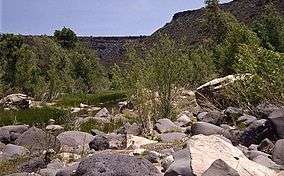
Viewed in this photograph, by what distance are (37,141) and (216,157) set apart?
6.57m

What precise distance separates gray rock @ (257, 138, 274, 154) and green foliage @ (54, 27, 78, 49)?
75.3 m

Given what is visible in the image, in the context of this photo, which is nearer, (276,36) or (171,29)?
(276,36)

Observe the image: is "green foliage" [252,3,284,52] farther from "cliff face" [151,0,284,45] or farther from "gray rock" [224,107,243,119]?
"cliff face" [151,0,284,45]

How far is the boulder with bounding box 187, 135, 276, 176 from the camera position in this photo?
676 centimetres

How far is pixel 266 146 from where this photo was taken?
889cm

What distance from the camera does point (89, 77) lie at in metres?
58.5

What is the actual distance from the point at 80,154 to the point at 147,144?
4.43 feet

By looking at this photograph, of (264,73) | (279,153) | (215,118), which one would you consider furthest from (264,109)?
(279,153)

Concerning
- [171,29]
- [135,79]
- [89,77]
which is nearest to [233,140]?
[135,79]

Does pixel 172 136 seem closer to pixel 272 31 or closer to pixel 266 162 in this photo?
pixel 266 162

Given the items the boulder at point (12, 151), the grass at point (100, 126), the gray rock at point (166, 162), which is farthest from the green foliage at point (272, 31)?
the gray rock at point (166, 162)

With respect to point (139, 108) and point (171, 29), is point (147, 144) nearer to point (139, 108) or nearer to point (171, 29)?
point (139, 108)

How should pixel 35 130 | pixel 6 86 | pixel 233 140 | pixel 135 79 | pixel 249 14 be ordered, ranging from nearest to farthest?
1. pixel 233 140
2. pixel 35 130
3. pixel 135 79
4. pixel 6 86
5. pixel 249 14

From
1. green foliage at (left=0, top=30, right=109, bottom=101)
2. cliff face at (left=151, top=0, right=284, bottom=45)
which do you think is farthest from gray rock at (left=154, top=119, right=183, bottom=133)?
cliff face at (left=151, top=0, right=284, bottom=45)
